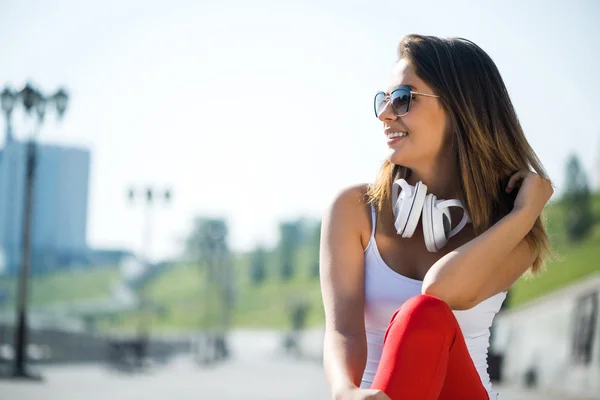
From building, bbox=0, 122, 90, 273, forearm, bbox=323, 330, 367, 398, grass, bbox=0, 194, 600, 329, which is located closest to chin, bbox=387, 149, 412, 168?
forearm, bbox=323, 330, 367, 398

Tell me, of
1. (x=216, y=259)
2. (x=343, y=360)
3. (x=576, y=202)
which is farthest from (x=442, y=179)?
(x=216, y=259)

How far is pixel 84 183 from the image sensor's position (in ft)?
473

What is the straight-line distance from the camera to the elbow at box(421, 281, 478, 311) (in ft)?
7.58

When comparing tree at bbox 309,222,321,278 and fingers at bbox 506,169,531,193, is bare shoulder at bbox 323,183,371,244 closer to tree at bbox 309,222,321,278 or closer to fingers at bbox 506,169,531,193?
fingers at bbox 506,169,531,193

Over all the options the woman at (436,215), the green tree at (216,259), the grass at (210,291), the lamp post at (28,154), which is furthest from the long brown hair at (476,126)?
the grass at (210,291)

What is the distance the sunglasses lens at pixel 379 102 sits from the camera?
8.86 feet

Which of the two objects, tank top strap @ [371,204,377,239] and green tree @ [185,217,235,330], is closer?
tank top strap @ [371,204,377,239]

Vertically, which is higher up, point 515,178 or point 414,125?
point 414,125

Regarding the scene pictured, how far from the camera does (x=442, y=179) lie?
110 inches

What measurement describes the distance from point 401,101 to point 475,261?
60 cm

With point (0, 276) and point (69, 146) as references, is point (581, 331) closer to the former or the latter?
point (0, 276)

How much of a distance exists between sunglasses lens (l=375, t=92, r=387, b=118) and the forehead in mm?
34

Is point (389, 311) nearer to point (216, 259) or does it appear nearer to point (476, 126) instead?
point (476, 126)

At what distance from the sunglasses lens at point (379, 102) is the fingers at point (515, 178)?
0.51m
